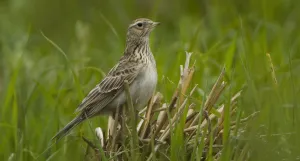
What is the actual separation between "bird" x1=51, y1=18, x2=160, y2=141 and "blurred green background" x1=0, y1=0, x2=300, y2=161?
0.12m

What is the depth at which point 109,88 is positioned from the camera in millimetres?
7367

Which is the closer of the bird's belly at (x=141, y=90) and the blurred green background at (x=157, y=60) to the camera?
the blurred green background at (x=157, y=60)

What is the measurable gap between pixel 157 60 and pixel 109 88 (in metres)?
1.71

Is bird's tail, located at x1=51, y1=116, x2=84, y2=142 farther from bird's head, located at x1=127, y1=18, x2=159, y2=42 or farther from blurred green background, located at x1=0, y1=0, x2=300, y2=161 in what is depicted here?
bird's head, located at x1=127, y1=18, x2=159, y2=42

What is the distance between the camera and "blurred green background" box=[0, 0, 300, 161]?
6.34 m

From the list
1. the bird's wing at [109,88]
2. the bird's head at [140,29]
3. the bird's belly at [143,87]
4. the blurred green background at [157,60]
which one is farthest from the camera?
the bird's head at [140,29]

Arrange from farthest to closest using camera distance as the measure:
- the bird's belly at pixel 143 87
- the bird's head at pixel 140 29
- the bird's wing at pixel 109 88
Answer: the bird's head at pixel 140 29 < the bird's wing at pixel 109 88 < the bird's belly at pixel 143 87

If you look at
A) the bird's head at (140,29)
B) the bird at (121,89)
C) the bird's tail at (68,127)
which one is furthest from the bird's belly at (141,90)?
the bird's head at (140,29)

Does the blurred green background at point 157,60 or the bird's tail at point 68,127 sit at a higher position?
the blurred green background at point 157,60

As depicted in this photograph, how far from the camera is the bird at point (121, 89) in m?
7.18

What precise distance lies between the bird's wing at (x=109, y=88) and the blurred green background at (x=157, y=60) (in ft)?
0.71

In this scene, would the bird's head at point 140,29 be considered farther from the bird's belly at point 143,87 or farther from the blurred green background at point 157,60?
the bird's belly at point 143,87

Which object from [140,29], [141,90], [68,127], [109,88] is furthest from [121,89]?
[140,29]

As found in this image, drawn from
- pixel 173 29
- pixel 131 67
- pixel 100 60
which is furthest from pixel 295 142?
pixel 173 29
